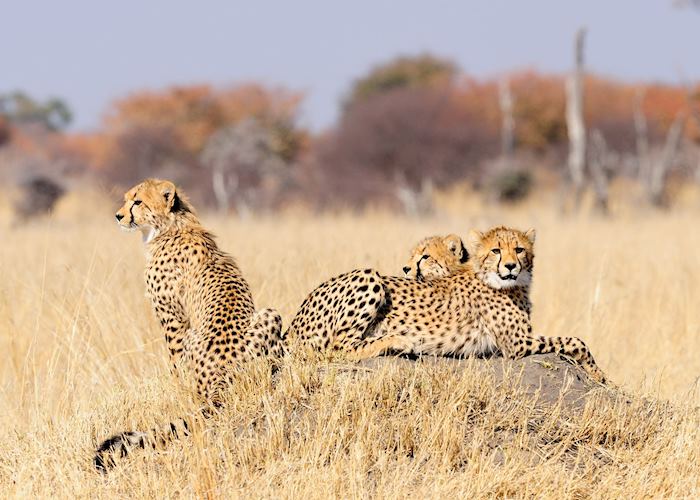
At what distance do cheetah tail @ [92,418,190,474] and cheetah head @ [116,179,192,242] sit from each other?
4.23ft

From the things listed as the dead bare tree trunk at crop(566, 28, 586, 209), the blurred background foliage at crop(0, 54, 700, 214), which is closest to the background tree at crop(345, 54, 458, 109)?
the blurred background foliage at crop(0, 54, 700, 214)

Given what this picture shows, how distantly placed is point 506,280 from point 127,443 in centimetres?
166

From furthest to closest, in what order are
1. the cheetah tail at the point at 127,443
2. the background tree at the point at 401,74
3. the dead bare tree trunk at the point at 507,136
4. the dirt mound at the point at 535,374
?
the background tree at the point at 401,74
the dead bare tree trunk at the point at 507,136
the dirt mound at the point at 535,374
the cheetah tail at the point at 127,443

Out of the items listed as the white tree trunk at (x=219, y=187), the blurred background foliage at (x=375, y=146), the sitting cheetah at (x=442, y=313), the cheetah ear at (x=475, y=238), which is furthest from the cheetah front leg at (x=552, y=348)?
the white tree trunk at (x=219, y=187)

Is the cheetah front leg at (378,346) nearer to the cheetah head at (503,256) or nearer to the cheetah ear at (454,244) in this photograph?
the cheetah head at (503,256)

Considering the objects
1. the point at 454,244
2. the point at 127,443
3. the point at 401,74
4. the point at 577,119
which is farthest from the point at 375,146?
the point at 127,443

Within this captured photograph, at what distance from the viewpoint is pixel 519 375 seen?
14.3 feet

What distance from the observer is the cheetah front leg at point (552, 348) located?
479 centimetres

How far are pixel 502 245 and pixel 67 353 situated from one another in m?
2.24

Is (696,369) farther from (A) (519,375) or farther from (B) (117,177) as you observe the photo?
(B) (117,177)

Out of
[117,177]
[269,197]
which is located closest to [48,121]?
[117,177]

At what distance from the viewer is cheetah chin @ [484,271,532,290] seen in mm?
4801

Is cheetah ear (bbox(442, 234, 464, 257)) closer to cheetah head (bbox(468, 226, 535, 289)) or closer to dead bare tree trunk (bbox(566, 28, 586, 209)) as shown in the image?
cheetah head (bbox(468, 226, 535, 289))

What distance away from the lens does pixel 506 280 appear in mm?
4797
